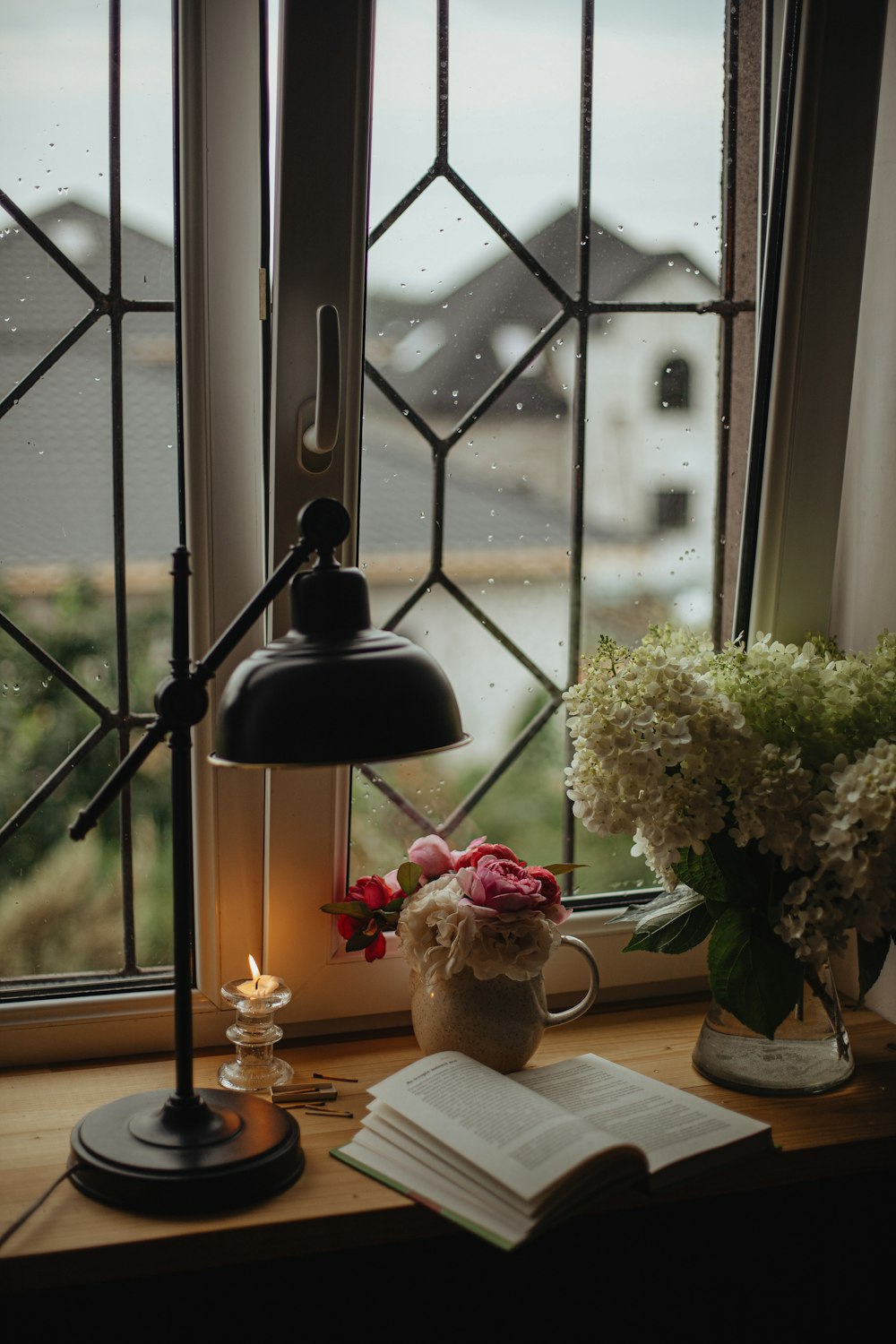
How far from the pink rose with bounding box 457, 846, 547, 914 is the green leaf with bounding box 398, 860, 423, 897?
0.24 feet

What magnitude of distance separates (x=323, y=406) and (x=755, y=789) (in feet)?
1.91

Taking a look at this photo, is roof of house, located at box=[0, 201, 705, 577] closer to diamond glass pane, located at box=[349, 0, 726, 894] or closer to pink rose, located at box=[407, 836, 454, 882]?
diamond glass pane, located at box=[349, 0, 726, 894]

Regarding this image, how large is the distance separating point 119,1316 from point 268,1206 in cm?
19

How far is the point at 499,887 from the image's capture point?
126cm

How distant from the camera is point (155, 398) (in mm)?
1319

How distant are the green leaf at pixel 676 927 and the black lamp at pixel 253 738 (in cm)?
45

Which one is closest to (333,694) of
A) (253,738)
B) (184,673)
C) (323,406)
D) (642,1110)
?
(253,738)

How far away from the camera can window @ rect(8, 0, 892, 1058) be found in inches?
47.5

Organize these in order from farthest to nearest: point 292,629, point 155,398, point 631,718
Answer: point 155,398, point 631,718, point 292,629

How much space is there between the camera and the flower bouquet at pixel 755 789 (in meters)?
1.17

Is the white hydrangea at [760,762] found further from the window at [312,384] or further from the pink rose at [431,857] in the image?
the window at [312,384]

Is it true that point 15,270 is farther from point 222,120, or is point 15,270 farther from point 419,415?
point 419,415

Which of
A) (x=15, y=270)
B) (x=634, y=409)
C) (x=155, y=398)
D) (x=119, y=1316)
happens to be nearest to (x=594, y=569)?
(x=634, y=409)

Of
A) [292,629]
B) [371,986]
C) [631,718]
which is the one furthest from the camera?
[371,986]
